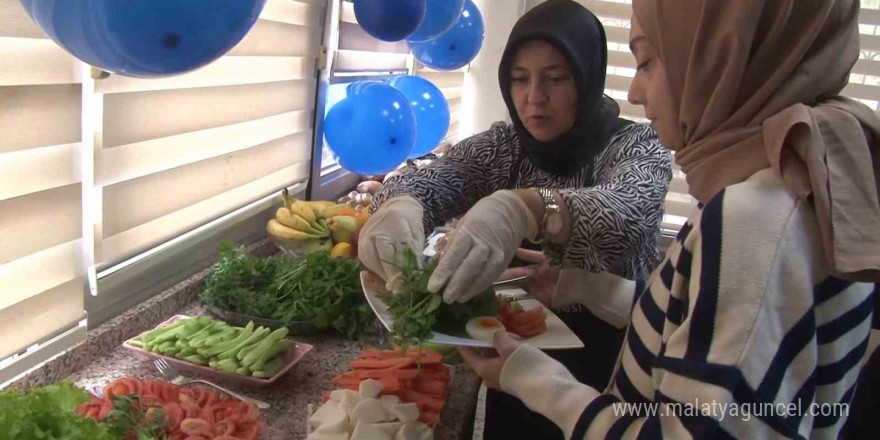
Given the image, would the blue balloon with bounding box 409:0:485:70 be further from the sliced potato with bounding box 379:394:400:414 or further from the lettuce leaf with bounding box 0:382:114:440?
the lettuce leaf with bounding box 0:382:114:440

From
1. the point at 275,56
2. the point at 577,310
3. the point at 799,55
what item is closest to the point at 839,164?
the point at 799,55

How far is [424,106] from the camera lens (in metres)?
2.75

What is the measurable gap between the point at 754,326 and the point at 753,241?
0.27 feet

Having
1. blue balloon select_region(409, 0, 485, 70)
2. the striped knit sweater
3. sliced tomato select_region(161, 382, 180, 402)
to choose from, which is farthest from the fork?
blue balloon select_region(409, 0, 485, 70)

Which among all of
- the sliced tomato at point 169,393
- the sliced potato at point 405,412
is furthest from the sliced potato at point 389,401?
the sliced tomato at point 169,393

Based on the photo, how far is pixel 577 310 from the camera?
1.46 meters

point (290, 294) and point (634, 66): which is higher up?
point (634, 66)

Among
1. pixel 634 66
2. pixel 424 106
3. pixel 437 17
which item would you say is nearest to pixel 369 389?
pixel 437 17

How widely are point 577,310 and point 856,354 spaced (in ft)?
2.47

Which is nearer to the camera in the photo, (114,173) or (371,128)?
(114,173)

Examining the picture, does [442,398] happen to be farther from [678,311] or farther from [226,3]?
[226,3]

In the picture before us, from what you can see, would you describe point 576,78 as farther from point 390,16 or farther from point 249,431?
point 249,431

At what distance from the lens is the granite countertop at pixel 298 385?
1.10 metres

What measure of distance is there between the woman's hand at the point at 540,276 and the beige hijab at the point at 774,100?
67cm
